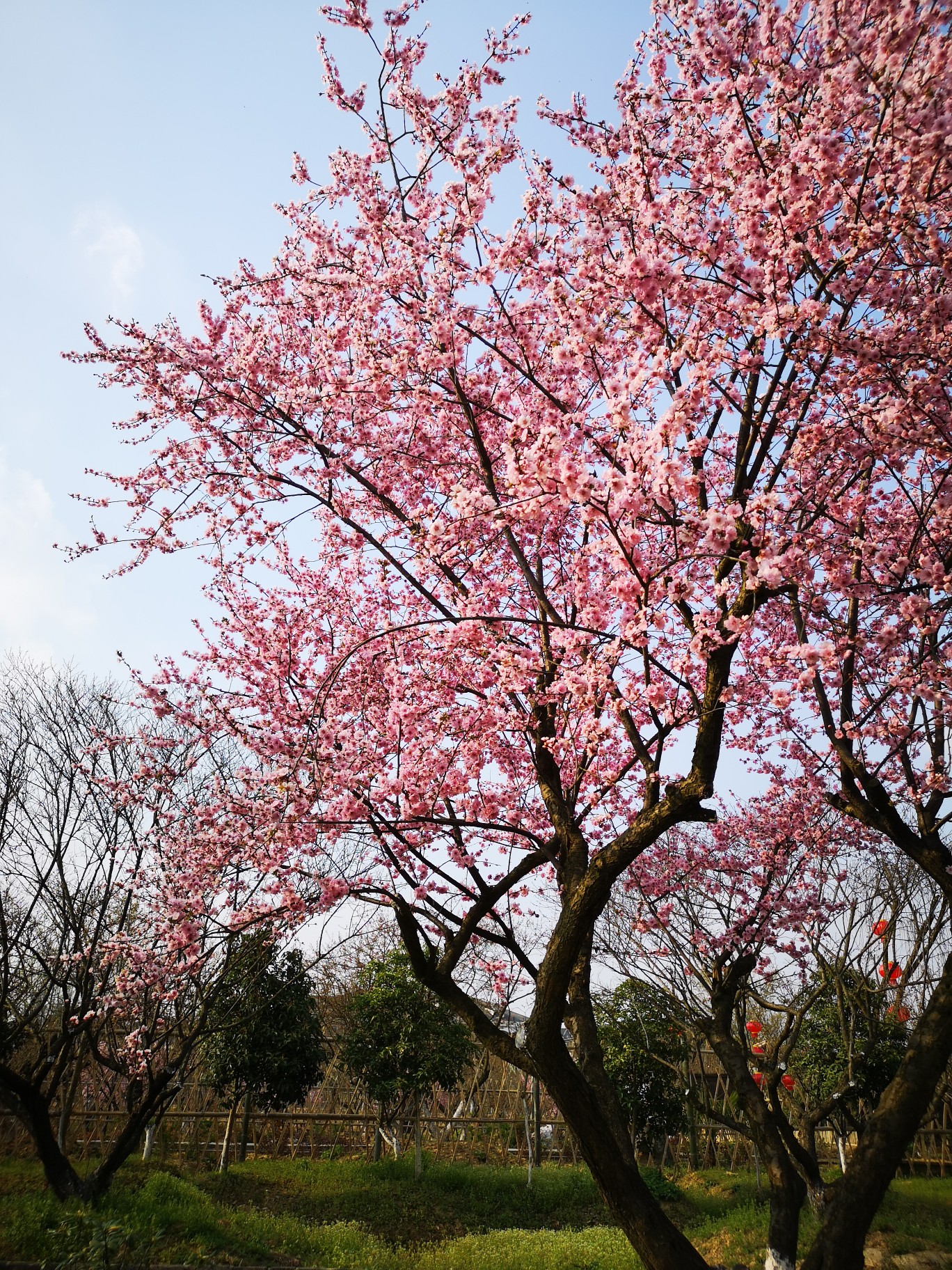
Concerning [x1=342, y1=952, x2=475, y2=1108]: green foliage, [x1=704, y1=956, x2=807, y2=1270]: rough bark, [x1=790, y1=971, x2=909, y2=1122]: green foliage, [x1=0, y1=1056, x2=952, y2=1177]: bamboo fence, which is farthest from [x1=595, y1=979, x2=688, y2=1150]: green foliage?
[x1=704, y1=956, x2=807, y2=1270]: rough bark

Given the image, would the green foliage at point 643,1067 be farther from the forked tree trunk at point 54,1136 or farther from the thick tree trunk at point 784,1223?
the forked tree trunk at point 54,1136

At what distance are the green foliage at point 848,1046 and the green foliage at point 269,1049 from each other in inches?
298

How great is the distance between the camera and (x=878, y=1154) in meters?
4.18

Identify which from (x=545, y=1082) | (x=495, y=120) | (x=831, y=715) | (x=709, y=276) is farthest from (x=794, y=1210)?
(x=495, y=120)

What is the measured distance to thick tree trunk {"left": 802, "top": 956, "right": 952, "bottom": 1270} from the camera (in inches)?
162

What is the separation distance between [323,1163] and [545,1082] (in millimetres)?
10314

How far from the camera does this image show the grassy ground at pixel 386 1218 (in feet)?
22.2

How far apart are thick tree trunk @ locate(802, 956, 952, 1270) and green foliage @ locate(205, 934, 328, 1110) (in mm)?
8693

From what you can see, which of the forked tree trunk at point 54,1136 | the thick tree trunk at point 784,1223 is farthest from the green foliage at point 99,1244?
the thick tree trunk at point 784,1223

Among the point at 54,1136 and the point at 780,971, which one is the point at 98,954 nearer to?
the point at 54,1136

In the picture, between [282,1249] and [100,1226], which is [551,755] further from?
[282,1249]

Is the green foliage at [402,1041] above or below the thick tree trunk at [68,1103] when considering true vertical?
above

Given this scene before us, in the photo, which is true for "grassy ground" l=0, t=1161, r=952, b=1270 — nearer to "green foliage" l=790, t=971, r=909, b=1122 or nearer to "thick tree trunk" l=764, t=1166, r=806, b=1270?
"green foliage" l=790, t=971, r=909, b=1122

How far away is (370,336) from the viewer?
195 inches
